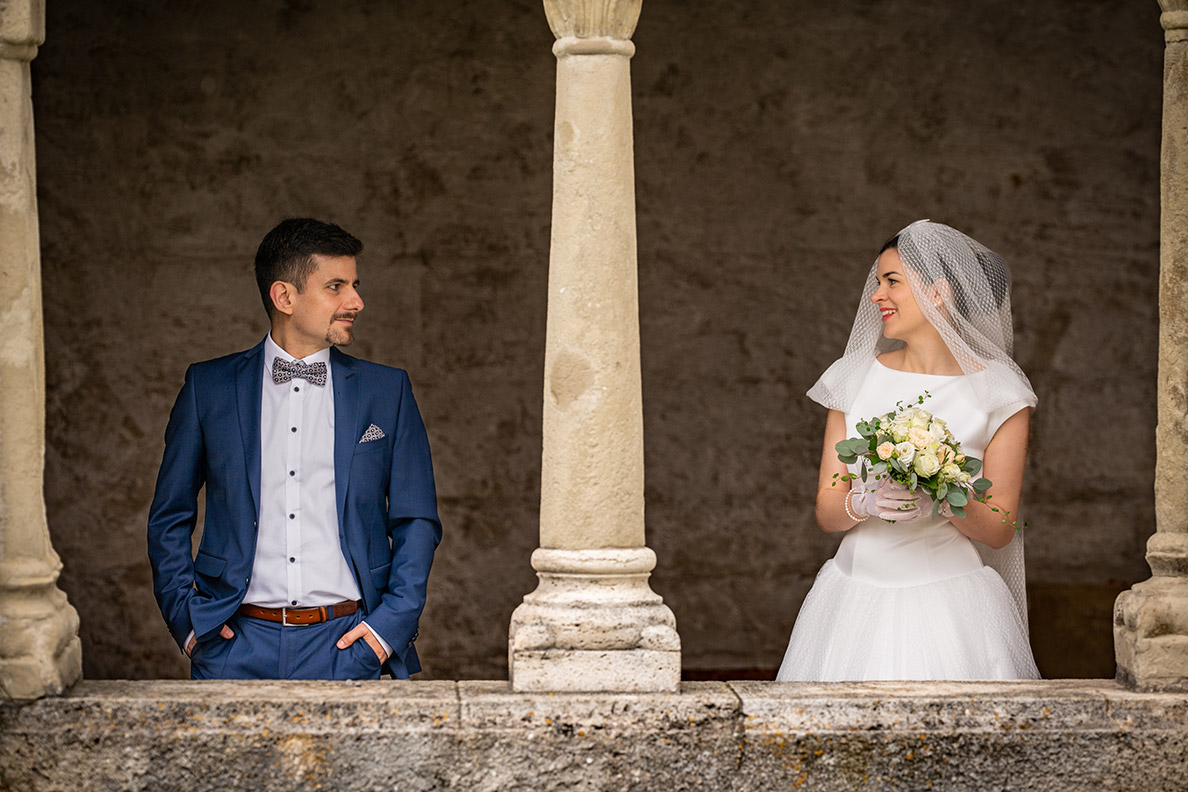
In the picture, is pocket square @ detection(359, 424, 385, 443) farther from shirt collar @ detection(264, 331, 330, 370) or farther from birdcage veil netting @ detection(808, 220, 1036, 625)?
birdcage veil netting @ detection(808, 220, 1036, 625)

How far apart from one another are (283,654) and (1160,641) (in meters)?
2.36

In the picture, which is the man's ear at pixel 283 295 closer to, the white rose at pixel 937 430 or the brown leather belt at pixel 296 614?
the brown leather belt at pixel 296 614

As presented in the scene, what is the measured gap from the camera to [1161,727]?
4074 mm

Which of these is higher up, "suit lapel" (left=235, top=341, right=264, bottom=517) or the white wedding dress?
"suit lapel" (left=235, top=341, right=264, bottom=517)

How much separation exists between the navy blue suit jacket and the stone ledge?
327mm

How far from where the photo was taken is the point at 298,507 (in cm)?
441

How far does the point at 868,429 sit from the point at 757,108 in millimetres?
3800

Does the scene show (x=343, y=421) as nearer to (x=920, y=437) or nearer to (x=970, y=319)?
(x=920, y=437)

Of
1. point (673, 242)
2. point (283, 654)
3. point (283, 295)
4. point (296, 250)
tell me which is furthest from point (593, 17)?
point (673, 242)

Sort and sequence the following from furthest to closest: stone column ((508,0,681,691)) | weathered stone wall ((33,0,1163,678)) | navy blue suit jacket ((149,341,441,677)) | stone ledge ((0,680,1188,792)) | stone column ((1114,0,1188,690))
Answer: weathered stone wall ((33,0,1163,678)), navy blue suit jacket ((149,341,441,677)), stone column ((1114,0,1188,690)), stone column ((508,0,681,691)), stone ledge ((0,680,1188,792))

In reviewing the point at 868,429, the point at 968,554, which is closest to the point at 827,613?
the point at 968,554

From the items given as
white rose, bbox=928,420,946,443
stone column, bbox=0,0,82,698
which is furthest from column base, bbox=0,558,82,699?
white rose, bbox=928,420,946,443

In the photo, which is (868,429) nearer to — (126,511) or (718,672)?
(718,672)

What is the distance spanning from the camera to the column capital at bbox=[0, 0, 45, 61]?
404cm
